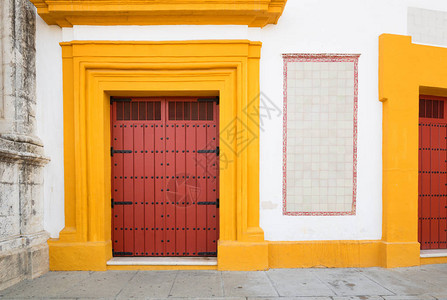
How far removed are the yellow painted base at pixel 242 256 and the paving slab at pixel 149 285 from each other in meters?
0.66

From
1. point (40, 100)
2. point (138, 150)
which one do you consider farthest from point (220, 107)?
point (40, 100)

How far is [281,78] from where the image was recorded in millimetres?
4016

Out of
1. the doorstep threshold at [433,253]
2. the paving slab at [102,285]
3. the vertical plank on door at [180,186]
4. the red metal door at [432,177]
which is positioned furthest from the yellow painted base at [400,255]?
the paving slab at [102,285]

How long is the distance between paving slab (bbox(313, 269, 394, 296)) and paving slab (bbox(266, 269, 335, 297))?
0.10 metres

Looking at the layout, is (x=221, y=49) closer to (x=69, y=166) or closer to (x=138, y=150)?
(x=138, y=150)

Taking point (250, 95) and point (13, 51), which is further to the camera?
point (250, 95)

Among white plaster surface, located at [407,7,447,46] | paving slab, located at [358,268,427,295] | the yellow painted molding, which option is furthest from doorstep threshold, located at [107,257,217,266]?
white plaster surface, located at [407,7,447,46]

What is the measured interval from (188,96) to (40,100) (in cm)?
201

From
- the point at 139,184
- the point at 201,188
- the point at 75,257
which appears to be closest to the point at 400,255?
the point at 201,188

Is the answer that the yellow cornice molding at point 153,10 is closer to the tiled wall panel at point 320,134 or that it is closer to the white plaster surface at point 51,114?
the white plaster surface at point 51,114

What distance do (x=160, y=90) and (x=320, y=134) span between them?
2285mm

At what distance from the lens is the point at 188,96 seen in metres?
4.23

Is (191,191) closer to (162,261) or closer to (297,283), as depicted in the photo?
(162,261)

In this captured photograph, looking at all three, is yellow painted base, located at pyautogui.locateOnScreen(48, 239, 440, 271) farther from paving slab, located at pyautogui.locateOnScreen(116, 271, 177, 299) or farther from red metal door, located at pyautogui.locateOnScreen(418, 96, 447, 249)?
Result: red metal door, located at pyautogui.locateOnScreen(418, 96, 447, 249)
